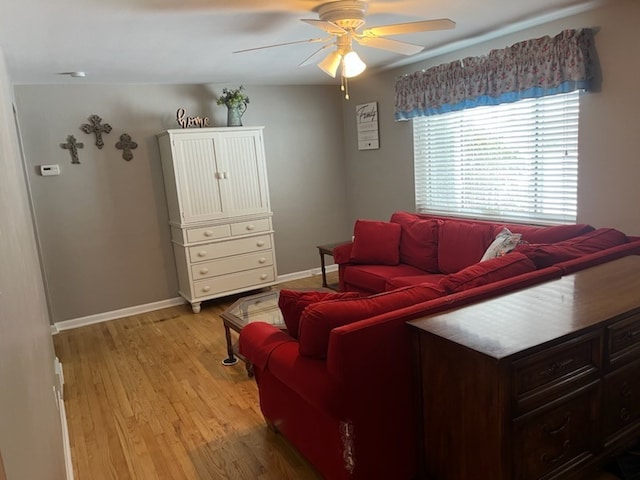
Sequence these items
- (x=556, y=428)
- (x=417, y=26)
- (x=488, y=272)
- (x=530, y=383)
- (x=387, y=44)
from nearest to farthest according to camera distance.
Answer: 1. (x=530, y=383)
2. (x=556, y=428)
3. (x=488, y=272)
4. (x=417, y=26)
5. (x=387, y=44)

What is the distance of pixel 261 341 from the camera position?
2.34 m

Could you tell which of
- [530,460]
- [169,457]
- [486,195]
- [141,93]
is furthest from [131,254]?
[530,460]

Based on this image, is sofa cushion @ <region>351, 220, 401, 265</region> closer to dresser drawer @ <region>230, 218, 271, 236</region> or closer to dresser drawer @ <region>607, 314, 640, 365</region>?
dresser drawer @ <region>230, 218, 271, 236</region>

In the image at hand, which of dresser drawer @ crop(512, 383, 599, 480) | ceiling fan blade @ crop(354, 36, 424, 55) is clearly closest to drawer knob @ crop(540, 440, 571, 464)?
dresser drawer @ crop(512, 383, 599, 480)

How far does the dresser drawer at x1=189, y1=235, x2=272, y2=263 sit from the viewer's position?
4.79 metres

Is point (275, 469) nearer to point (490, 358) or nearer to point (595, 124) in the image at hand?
point (490, 358)

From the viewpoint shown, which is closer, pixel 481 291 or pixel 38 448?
pixel 38 448

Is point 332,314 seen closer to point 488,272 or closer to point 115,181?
point 488,272

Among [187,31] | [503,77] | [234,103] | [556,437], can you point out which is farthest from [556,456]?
[234,103]

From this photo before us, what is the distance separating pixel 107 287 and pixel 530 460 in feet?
13.9

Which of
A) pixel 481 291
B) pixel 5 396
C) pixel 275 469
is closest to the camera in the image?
pixel 5 396

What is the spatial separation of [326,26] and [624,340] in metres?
2.12

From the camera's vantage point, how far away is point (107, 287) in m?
4.80

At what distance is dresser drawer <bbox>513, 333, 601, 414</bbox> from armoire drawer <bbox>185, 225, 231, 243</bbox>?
3706 mm
